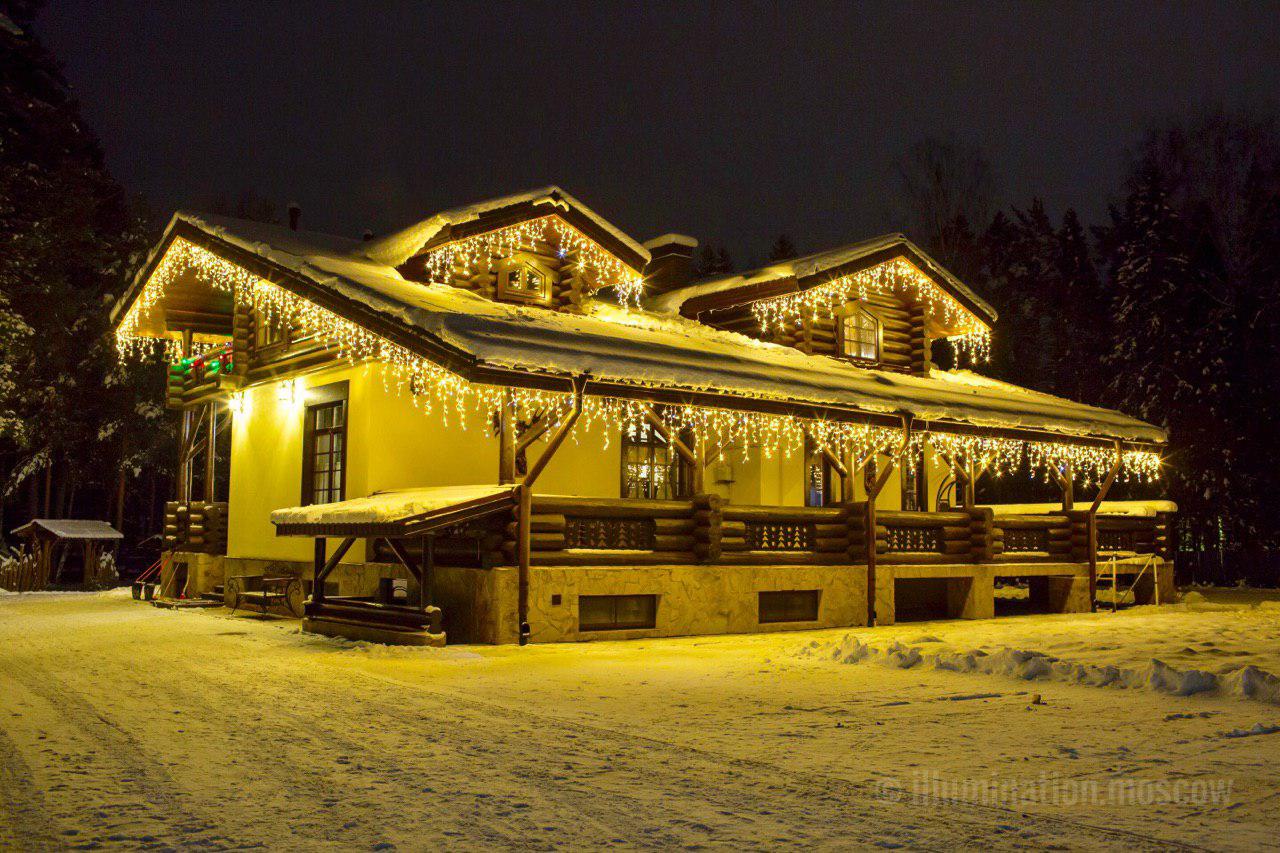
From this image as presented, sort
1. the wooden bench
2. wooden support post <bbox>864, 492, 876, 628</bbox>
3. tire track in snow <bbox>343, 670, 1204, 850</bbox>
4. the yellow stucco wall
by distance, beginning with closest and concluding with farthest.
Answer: tire track in snow <bbox>343, 670, 1204, 850</bbox>
the yellow stucco wall
the wooden bench
wooden support post <bbox>864, 492, 876, 628</bbox>

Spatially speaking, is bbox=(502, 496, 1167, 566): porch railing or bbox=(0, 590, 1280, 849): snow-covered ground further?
bbox=(502, 496, 1167, 566): porch railing

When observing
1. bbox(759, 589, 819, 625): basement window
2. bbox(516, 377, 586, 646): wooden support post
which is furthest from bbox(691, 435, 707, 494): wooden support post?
bbox(516, 377, 586, 646): wooden support post

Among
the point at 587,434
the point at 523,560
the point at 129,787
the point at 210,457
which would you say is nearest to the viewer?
the point at 129,787

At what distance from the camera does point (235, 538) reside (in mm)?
21438

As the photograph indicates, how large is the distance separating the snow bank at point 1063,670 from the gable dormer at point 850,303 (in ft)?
34.2

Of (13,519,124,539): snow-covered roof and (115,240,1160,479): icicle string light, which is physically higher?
(115,240,1160,479): icicle string light

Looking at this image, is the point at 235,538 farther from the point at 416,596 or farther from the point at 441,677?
the point at 441,677

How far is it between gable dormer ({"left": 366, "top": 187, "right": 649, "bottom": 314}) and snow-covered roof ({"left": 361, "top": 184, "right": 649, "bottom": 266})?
0.02m

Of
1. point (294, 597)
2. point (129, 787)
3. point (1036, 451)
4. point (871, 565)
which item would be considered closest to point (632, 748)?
point (129, 787)

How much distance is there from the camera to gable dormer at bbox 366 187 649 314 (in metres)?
18.8

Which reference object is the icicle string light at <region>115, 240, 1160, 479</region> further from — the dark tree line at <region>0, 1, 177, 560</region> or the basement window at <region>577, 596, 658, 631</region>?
the dark tree line at <region>0, 1, 177, 560</region>

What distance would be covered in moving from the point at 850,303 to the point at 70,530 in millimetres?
20057

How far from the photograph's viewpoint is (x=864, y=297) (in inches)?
954

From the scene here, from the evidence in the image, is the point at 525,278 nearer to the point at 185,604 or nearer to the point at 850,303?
the point at 850,303
